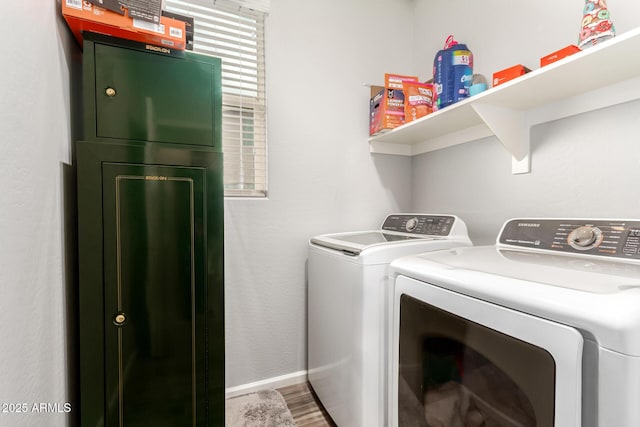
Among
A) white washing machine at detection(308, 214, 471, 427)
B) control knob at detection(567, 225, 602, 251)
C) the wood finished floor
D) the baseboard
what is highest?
control knob at detection(567, 225, 602, 251)

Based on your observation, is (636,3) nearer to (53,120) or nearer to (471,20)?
(471,20)

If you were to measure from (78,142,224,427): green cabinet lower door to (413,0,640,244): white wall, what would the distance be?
1.42 m

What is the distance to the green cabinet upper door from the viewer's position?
1044 millimetres

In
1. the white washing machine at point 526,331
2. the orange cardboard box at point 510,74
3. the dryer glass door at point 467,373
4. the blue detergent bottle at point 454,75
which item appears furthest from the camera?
the blue detergent bottle at point 454,75

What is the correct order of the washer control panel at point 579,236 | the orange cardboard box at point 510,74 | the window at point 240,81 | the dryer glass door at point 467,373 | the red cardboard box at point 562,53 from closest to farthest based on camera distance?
1. the dryer glass door at point 467,373
2. the washer control panel at point 579,236
3. the red cardboard box at point 562,53
4. the orange cardboard box at point 510,74
5. the window at point 240,81

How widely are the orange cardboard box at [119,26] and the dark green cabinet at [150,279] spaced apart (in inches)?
2.2

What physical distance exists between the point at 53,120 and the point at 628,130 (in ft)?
6.58

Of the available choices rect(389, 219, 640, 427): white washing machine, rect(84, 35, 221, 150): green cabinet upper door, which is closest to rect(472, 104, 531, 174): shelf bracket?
rect(389, 219, 640, 427): white washing machine

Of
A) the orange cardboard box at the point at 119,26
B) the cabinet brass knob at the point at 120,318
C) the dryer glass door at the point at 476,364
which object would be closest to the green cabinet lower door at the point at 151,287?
the cabinet brass knob at the point at 120,318

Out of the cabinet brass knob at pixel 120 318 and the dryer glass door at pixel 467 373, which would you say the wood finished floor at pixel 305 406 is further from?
the cabinet brass knob at pixel 120 318

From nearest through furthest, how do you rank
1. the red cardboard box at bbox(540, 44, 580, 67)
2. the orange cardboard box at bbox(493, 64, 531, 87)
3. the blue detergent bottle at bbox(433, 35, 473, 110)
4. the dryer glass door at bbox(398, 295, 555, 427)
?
the dryer glass door at bbox(398, 295, 555, 427) → the red cardboard box at bbox(540, 44, 580, 67) → the orange cardboard box at bbox(493, 64, 531, 87) → the blue detergent bottle at bbox(433, 35, 473, 110)

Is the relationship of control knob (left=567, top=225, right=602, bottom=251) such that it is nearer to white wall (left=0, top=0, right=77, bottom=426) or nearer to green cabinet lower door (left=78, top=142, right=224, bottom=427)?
green cabinet lower door (left=78, top=142, right=224, bottom=427)

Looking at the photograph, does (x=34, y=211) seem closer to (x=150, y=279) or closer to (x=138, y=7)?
(x=150, y=279)

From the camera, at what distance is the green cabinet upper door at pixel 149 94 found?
1044 millimetres
